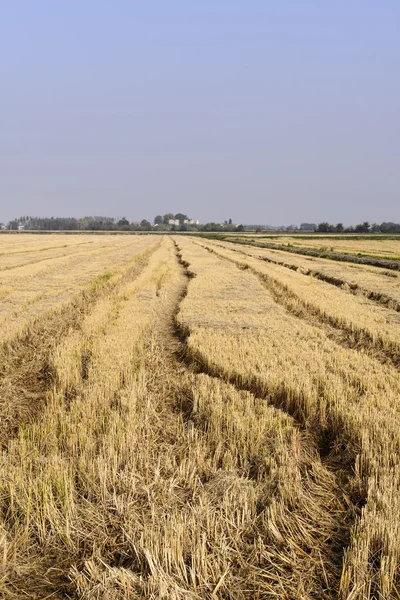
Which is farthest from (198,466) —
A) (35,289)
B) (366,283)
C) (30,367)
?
(366,283)

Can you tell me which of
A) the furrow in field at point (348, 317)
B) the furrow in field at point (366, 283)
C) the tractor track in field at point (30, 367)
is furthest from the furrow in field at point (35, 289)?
the furrow in field at point (366, 283)

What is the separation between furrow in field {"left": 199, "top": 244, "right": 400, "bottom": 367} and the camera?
33.8ft

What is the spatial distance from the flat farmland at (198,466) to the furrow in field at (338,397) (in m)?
0.02

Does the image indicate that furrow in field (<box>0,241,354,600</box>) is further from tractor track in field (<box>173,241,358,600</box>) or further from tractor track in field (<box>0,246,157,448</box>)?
tractor track in field (<box>0,246,157,448</box>)

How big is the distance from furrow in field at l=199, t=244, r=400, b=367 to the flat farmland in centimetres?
11

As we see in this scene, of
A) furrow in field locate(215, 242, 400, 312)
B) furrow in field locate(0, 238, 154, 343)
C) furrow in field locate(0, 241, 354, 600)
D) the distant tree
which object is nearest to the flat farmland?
furrow in field locate(0, 241, 354, 600)

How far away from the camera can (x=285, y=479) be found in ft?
13.8

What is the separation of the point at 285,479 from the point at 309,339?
21.5 ft

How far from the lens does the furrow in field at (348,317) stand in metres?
10.3

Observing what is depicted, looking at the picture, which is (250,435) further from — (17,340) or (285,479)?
(17,340)

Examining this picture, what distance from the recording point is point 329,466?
4.85 metres

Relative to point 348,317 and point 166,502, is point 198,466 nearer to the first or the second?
point 166,502

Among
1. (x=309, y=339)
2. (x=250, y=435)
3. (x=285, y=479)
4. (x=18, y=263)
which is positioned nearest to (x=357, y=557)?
(x=285, y=479)

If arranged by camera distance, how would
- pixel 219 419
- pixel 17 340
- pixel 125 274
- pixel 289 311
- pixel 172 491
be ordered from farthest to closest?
pixel 125 274, pixel 289 311, pixel 17 340, pixel 219 419, pixel 172 491
